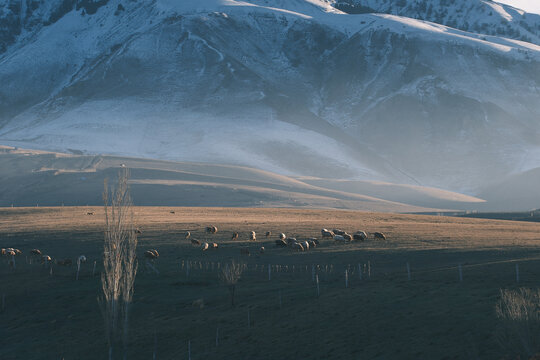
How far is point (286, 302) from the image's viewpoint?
117ft

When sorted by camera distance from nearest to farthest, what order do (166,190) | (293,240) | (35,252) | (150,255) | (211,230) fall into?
(150,255) < (35,252) < (293,240) < (211,230) < (166,190)

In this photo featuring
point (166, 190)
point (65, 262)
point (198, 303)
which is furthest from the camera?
point (166, 190)

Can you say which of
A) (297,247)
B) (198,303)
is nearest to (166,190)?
(297,247)

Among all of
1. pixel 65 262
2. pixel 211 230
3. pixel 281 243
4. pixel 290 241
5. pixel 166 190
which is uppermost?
pixel 166 190

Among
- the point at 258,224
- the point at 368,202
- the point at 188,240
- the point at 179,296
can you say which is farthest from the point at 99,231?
the point at 368,202

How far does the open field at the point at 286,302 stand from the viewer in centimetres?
2917

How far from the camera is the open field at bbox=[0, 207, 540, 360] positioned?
29.2 m

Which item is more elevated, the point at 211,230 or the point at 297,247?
the point at 211,230

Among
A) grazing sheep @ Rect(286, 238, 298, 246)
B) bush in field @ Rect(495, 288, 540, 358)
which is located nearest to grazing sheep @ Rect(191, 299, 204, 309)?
grazing sheep @ Rect(286, 238, 298, 246)

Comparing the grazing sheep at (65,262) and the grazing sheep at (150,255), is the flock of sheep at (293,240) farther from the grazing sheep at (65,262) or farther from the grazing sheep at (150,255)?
the grazing sheep at (65,262)

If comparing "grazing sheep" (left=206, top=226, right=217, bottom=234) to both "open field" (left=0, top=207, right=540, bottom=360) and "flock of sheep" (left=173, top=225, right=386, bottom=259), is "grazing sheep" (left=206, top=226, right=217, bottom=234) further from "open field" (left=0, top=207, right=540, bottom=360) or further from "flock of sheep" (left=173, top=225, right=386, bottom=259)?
"open field" (left=0, top=207, right=540, bottom=360)

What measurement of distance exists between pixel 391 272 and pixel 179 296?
44.1ft

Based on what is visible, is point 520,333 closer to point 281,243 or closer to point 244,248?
point 244,248

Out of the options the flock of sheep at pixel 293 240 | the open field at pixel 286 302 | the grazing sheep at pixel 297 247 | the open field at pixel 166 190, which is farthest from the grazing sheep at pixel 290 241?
the open field at pixel 166 190
